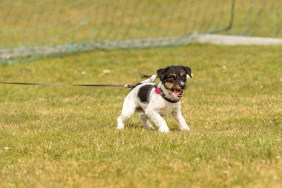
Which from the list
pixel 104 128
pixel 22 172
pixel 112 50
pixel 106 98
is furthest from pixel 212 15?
pixel 22 172

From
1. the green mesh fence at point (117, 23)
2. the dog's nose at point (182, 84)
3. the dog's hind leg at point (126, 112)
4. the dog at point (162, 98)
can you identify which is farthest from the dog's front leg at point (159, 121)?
the green mesh fence at point (117, 23)

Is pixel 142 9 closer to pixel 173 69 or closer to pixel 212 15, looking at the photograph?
pixel 212 15

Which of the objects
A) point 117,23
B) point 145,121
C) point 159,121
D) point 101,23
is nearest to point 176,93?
point 159,121

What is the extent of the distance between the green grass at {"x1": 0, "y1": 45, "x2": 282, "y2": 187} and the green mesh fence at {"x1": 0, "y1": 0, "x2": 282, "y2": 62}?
150 cm

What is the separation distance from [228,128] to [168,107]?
2.59 ft

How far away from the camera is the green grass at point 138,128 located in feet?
20.9

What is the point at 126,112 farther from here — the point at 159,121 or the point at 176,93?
the point at 176,93

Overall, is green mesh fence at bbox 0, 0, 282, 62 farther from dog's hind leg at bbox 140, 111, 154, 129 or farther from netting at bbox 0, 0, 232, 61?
dog's hind leg at bbox 140, 111, 154, 129

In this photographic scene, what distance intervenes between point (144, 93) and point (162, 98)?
40cm

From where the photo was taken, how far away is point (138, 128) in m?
9.19

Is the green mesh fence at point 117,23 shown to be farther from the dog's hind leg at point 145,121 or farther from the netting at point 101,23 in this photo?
the dog's hind leg at point 145,121

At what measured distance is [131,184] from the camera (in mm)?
6098

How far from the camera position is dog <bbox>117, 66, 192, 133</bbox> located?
27.3ft

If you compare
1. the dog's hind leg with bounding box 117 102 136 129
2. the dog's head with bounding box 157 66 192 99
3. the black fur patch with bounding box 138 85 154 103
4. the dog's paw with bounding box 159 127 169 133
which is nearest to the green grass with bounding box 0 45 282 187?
the dog's paw with bounding box 159 127 169 133
